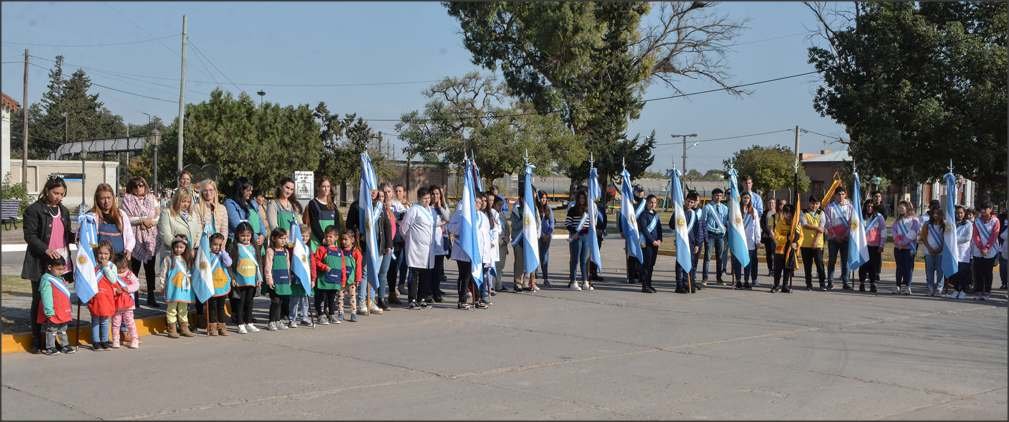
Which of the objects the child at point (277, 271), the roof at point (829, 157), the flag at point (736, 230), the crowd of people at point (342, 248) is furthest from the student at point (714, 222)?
the roof at point (829, 157)

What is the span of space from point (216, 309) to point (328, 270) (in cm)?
155

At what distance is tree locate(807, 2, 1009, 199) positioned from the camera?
29156 millimetres

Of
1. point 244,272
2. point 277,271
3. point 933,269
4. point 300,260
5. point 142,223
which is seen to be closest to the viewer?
point 244,272

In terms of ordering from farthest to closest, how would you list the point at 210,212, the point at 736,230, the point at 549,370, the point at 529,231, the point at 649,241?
the point at 736,230, the point at 649,241, the point at 529,231, the point at 210,212, the point at 549,370

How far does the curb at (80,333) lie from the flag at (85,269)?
0.67m

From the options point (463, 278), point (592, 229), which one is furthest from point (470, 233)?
point (592, 229)

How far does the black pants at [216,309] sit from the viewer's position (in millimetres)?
11273

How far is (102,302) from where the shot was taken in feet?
33.4

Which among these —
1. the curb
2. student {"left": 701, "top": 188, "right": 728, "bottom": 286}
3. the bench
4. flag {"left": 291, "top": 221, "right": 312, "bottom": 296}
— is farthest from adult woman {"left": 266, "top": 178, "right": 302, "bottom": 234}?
the bench

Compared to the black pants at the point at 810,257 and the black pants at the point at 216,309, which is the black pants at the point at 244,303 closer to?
the black pants at the point at 216,309

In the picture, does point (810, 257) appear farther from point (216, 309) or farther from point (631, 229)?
point (216, 309)

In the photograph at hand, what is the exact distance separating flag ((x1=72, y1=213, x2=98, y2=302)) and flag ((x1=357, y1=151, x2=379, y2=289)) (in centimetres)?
384

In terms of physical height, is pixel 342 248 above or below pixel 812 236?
below

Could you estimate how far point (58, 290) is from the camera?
10.0m
